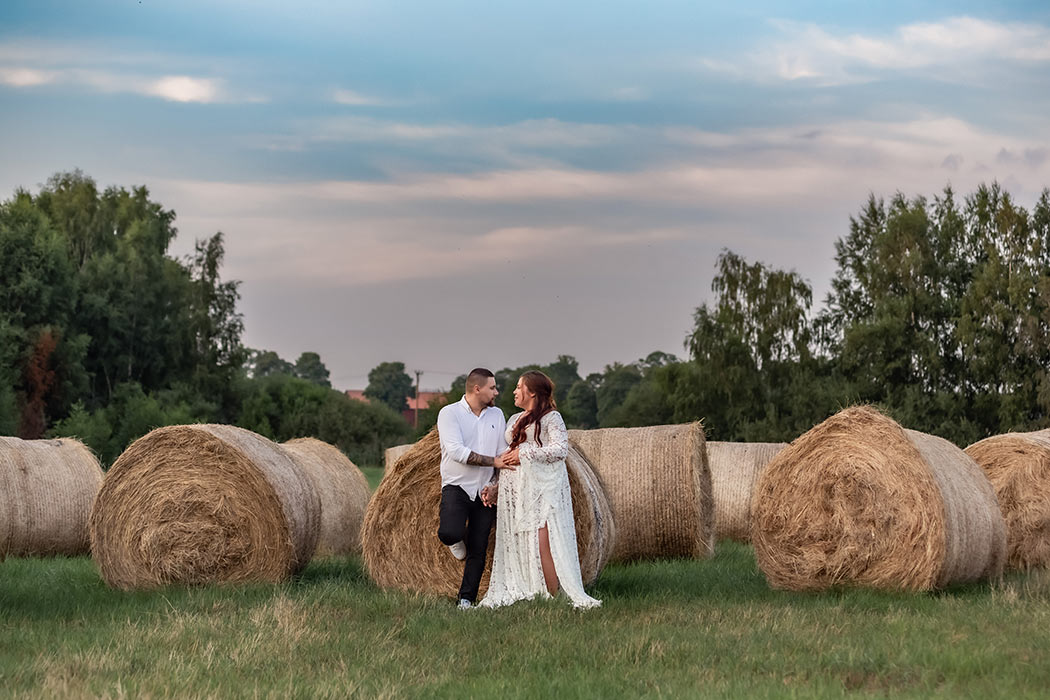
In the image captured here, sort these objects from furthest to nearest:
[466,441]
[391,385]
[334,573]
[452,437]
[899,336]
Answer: [391,385], [899,336], [334,573], [466,441], [452,437]

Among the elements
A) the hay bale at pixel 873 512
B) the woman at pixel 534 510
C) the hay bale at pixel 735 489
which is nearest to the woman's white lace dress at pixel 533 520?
the woman at pixel 534 510

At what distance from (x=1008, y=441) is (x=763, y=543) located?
13.7 feet

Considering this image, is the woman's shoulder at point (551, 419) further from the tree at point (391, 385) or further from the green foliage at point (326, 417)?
the tree at point (391, 385)

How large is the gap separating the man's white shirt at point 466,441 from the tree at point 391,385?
382 ft

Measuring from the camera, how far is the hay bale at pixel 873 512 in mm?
12047

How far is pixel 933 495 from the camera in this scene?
1202 centimetres

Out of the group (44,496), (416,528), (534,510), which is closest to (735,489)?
(416,528)

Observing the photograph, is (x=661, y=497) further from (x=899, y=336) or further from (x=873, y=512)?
(x=899, y=336)

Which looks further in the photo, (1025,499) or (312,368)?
(312,368)

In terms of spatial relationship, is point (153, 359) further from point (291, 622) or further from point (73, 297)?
point (291, 622)

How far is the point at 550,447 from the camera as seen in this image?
11.5 metres

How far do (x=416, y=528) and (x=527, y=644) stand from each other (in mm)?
3828

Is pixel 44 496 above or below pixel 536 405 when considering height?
below

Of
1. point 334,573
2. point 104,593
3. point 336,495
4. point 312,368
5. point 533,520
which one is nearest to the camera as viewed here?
point 533,520
